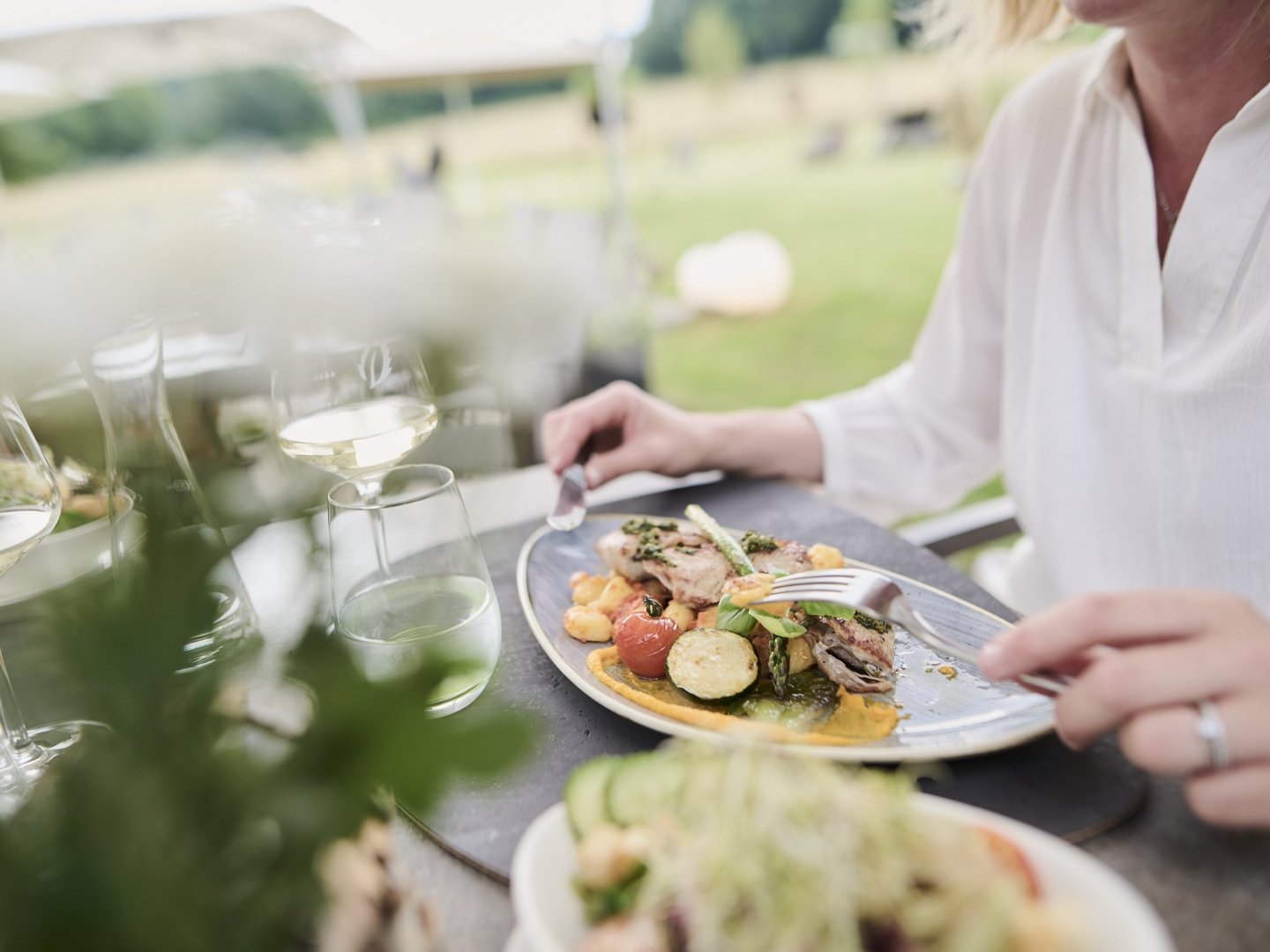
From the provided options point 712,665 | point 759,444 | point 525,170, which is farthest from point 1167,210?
point 525,170

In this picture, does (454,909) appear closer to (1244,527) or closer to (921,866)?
(921,866)

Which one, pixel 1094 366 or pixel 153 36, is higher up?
pixel 153 36

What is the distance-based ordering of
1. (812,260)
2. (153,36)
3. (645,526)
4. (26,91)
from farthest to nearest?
(812,260) → (26,91) → (153,36) → (645,526)

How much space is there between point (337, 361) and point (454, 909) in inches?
22.5

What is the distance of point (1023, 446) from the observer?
140cm

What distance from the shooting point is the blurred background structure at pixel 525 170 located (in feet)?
11.4

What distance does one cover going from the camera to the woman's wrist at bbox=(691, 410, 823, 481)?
134 cm

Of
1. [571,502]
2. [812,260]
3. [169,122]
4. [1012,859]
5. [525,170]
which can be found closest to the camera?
[1012,859]

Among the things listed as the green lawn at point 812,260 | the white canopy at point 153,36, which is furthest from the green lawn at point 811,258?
the white canopy at point 153,36

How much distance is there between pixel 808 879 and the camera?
38 cm

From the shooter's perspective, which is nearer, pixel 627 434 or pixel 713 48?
pixel 627 434

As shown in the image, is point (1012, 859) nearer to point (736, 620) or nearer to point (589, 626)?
point (736, 620)

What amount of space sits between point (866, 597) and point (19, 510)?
738mm

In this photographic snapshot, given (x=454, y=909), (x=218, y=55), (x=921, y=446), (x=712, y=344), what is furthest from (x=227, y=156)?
(x=454, y=909)
